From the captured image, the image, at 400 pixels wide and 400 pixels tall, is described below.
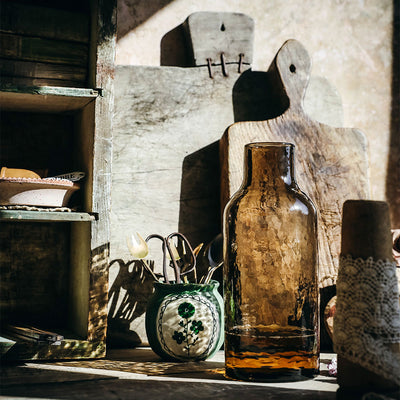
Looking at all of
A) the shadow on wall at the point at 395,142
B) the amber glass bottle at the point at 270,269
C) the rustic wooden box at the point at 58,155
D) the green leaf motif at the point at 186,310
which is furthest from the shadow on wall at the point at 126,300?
the shadow on wall at the point at 395,142

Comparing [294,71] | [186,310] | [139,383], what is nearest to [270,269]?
[186,310]

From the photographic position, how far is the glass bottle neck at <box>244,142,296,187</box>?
1095mm

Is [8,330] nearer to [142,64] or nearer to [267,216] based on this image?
[267,216]

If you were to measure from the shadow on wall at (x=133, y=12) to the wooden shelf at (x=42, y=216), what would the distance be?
611 mm

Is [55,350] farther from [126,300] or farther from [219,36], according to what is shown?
[219,36]

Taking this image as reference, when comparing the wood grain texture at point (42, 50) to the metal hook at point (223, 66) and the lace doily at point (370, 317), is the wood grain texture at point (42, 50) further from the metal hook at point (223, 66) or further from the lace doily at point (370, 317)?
the lace doily at point (370, 317)

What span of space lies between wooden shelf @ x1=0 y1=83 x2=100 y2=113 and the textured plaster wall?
18.5 inches

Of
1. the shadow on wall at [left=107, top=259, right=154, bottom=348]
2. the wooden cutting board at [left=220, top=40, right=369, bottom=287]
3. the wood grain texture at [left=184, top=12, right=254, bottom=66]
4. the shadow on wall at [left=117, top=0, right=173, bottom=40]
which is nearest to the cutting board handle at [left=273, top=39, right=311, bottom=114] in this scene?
the wooden cutting board at [left=220, top=40, right=369, bottom=287]

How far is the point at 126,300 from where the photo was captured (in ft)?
4.62

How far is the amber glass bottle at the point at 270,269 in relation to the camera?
1040 millimetres

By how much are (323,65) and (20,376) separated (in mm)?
1267

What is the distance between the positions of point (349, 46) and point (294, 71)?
356 mm

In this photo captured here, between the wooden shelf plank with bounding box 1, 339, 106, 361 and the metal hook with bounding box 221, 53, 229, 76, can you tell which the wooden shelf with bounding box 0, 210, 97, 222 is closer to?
the wooden shelf plank with bounding box 1, 339, 106, 361

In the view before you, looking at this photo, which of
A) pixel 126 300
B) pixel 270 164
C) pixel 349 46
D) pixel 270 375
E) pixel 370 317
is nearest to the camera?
pixel 370 317
